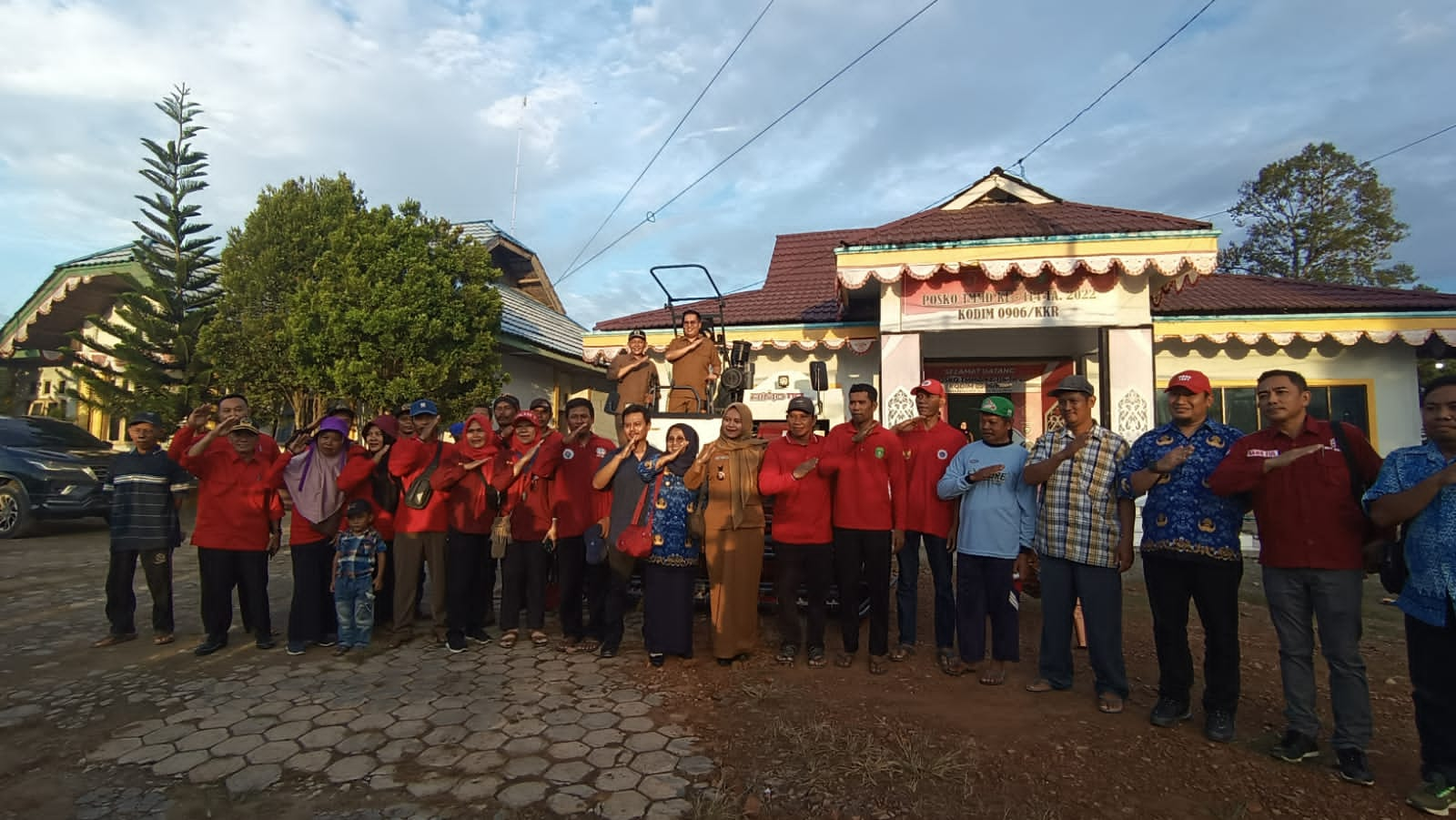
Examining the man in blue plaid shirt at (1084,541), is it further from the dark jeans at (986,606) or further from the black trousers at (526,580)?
the black trousers at (526,580)

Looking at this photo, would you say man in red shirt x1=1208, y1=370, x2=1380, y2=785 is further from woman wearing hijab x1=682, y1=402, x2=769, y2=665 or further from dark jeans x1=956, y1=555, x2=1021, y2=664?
woman wearing hijab x1=682, y1=402, x2=769, y2=665

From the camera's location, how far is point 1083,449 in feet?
13.8

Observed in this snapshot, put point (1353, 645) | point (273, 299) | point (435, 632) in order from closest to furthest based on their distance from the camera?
point (1353, 645)
point (435, 632)
point (273, 299)

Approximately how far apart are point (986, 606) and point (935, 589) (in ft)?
1.20

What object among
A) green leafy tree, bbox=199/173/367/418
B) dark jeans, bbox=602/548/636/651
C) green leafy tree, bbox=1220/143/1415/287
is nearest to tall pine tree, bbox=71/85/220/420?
green leafy tree, bbox=199/173/367/418

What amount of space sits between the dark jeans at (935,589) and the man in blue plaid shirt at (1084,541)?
68 cm

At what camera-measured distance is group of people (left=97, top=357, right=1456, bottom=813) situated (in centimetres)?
338

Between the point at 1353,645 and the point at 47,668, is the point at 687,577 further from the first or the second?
the point at 47,668

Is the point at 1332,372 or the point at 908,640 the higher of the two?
the point at 1332,372

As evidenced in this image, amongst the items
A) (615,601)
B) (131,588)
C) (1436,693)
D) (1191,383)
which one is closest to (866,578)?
(615,601)

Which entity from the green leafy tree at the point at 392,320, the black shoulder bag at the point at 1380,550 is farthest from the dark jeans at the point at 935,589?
the green leafy tree at the point at 392,320

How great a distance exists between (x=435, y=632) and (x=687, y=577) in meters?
2.15

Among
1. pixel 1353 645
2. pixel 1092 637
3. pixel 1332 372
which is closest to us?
pixel 1353 645

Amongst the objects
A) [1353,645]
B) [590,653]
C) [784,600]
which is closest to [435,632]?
[590,653]
